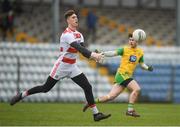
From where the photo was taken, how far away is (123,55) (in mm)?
16062

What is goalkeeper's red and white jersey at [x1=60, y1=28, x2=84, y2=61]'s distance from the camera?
13.8 m

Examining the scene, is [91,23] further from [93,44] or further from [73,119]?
[73,119]

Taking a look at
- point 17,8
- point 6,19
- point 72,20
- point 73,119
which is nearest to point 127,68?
point 73,119

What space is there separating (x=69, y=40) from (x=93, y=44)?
12.7m

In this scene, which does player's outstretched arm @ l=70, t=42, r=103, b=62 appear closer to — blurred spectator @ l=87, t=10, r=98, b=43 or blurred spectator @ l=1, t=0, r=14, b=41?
blurred spectator @ l=1, t=0, r=14, b=41

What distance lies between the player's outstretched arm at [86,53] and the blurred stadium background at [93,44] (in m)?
10.7

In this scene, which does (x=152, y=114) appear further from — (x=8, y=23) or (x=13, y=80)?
(x=8, y=23)

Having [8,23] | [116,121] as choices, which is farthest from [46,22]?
[116,121]

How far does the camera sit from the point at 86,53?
13297 millimetres

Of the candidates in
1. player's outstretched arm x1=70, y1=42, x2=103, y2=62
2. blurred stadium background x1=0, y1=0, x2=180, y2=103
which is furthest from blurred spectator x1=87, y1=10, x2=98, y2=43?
player's outstretched arm x1=70, y1=42, x2=103, y2=62

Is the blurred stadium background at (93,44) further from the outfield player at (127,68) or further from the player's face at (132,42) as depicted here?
the player's face at (132,42)

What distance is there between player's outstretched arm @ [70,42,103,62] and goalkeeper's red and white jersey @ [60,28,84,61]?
15cm

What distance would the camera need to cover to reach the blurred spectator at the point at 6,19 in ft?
86.4

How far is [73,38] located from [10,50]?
11066mm
